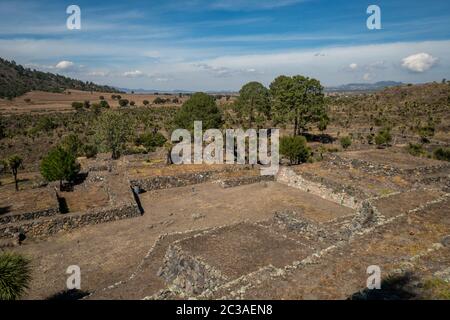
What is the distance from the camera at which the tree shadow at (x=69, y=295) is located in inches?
471

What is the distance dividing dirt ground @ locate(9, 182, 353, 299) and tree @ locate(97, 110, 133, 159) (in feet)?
53.9

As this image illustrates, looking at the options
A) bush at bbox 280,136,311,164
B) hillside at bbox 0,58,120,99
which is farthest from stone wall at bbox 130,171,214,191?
hillside at bbox 0,58,120,99

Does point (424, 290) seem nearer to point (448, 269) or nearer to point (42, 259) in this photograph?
point (448, 269)

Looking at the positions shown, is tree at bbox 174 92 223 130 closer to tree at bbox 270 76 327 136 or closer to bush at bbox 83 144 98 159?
tree at bbox 270 76 327 136

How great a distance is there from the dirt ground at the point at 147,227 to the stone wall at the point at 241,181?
1.70 feet

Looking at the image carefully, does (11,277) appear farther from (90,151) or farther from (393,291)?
(90,151)

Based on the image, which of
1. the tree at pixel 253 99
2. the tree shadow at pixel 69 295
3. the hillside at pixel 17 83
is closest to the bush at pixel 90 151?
the tree at pixel 253 99

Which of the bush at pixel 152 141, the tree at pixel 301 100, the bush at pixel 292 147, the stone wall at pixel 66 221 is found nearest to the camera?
the stone wall at pixel 66 221

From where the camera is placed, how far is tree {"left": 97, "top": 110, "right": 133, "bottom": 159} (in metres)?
38.3

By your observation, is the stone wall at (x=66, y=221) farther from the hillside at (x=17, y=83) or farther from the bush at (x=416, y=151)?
the hillside at (x=17, y=83)

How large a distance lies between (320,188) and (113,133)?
993 inches

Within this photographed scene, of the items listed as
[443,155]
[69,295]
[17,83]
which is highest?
[17,83]

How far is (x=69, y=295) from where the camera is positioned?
480 inches

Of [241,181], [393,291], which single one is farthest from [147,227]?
[393,291]
